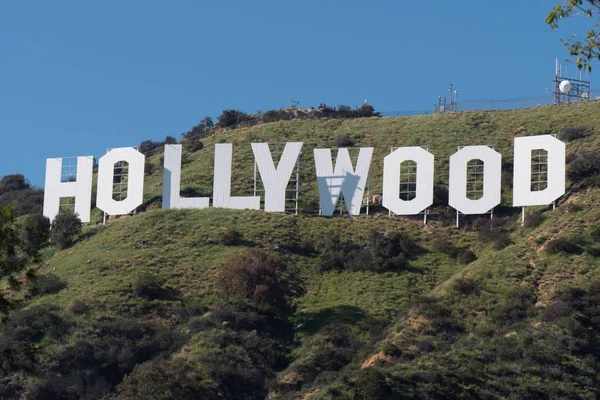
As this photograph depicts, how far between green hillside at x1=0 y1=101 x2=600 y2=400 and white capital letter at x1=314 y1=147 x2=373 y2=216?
1.09m

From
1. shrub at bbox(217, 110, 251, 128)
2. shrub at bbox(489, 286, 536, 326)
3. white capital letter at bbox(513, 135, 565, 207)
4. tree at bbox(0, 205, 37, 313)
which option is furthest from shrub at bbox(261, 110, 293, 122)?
tree at bbox(0, 205, 37, 313)

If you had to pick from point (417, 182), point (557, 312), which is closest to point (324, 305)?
point (417, 182)

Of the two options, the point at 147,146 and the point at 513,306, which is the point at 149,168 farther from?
the point at 513,306

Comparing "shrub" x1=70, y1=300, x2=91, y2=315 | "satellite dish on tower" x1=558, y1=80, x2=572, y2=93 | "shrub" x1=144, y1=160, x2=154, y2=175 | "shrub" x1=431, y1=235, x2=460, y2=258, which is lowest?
"shrub" x1=70, y1=300, x2=91, y2=315

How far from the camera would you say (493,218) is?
6281 cm

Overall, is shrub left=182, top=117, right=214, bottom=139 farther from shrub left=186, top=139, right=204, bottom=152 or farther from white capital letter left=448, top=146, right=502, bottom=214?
white capital letter left=448, top=146, right=502, bottom=214

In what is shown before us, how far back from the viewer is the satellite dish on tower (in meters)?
80.8

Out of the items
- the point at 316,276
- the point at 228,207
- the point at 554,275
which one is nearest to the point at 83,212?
the point at 228,207

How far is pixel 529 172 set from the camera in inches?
2376

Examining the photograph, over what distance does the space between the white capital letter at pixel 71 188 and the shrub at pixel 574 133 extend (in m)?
29.1

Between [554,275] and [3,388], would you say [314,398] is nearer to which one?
[3,388]

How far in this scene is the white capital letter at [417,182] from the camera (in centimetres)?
6234

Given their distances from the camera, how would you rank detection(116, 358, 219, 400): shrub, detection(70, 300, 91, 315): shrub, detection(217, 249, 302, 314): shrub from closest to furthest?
detection(116, 358, 219, 400): shrub, detection(70, 300, 91, 315): shrub, detection(217, 249, 302, 314): shrub

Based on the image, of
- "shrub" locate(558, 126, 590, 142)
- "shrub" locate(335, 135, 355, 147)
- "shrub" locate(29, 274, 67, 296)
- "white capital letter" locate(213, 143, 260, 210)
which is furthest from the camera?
"shrub" locate(335, 135, 355, 147)
